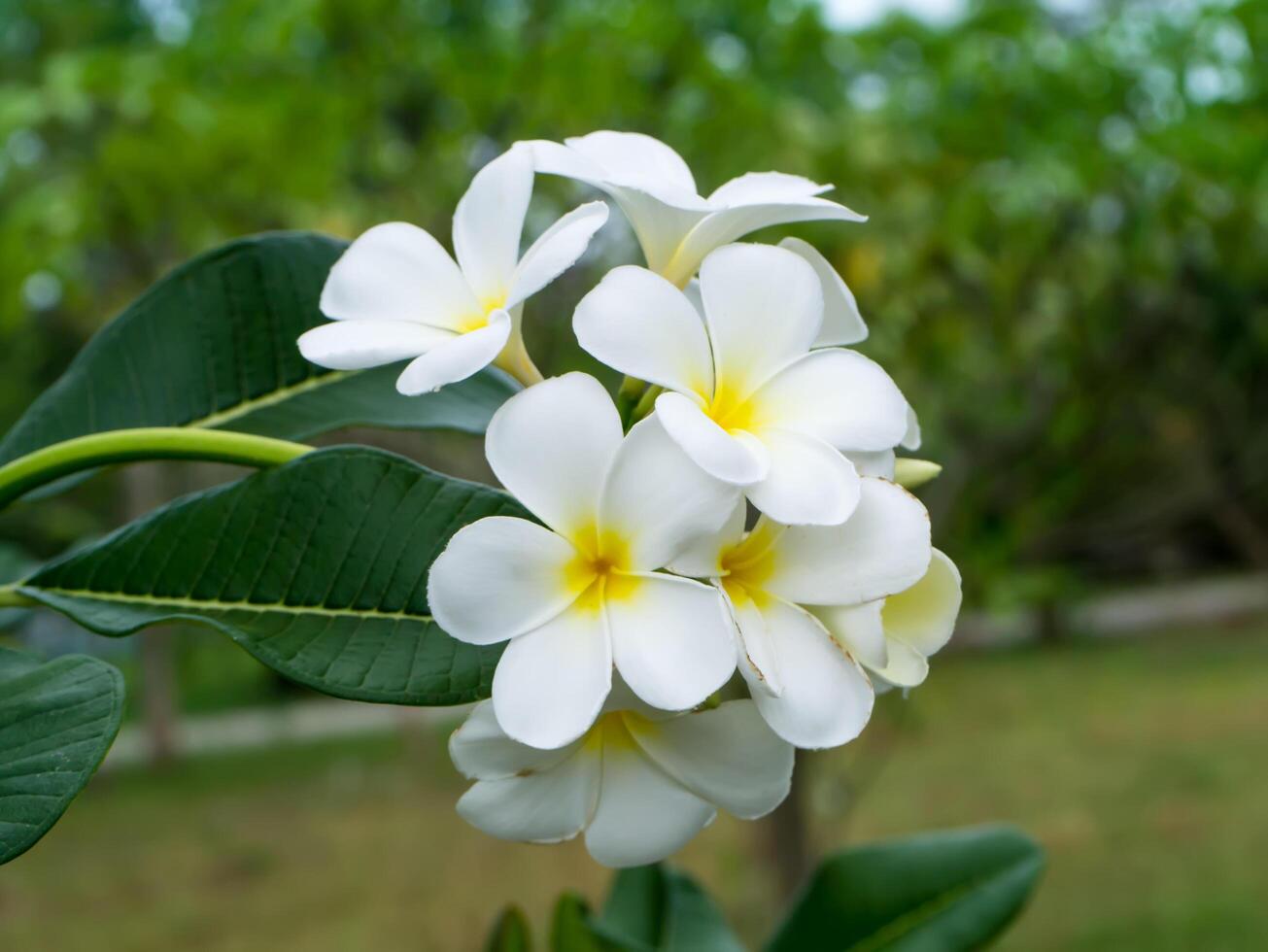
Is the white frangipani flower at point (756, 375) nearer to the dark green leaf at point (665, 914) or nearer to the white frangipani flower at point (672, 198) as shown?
the white frangipani flower at point (672, 198)

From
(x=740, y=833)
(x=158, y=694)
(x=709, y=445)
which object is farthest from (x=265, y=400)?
(x=158, y=694)

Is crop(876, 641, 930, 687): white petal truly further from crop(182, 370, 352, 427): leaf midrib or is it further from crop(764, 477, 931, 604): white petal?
crop(182, 370, 352, 427): leaf midrib

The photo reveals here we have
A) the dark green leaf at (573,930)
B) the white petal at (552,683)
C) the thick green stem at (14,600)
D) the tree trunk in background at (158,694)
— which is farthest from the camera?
the tree trunk in background at (158,694)

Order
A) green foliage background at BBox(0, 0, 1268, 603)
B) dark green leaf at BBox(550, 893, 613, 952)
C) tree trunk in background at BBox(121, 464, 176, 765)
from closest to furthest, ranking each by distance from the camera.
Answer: dark green leaf at BBox(550, 893, 613, 952)
green foliage background at BBox(0, 0, 1268, 603)
tree trunk in background at BBox(121, 464, 176, 765)

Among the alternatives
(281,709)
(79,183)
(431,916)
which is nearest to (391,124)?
(79,183)

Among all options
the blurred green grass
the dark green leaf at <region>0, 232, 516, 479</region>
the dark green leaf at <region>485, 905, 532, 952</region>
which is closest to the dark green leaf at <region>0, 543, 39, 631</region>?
the dark green leaf at <region>0, 232, 516, 479</region>

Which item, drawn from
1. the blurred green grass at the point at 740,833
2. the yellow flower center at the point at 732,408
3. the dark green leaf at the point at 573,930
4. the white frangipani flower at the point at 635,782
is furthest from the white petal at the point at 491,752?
the blurred green grass at the point at 740,833
